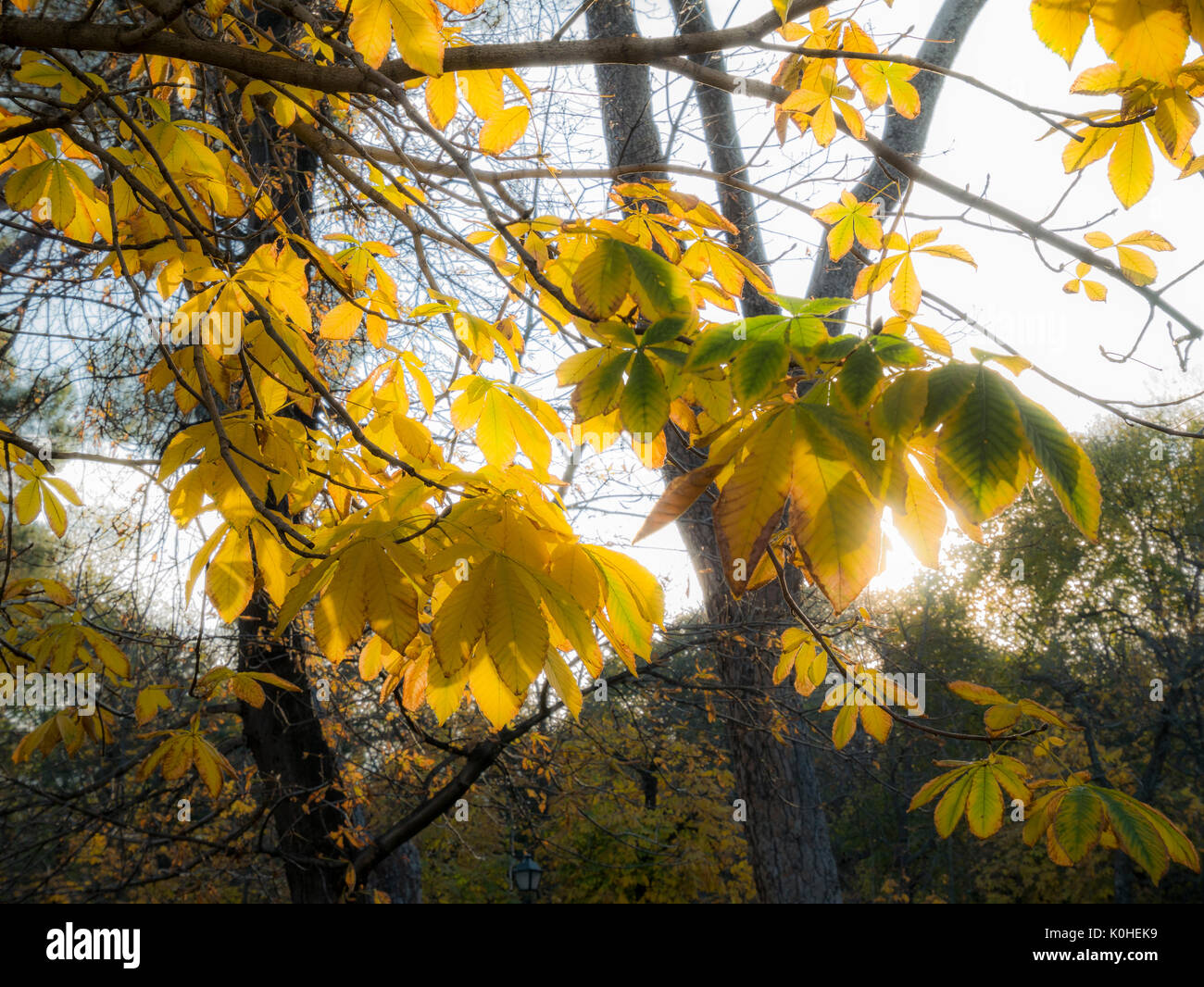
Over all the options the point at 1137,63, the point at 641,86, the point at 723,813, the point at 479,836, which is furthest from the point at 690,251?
the point at 479,836

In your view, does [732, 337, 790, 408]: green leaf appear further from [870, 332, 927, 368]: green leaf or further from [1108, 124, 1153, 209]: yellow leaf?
[1108, 124, 1153, 209]: yellow leaf

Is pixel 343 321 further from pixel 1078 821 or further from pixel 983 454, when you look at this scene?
pixel 1078 821

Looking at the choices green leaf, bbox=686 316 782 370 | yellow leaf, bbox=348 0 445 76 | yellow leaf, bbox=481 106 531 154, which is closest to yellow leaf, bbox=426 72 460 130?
yellow leaf, bbox=481 106 531 154

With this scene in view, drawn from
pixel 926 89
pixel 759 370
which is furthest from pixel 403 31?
pixel 926 89

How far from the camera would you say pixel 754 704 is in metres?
4.52

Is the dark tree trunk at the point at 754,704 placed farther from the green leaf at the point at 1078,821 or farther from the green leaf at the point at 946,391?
the green leaf at the point at 946,391

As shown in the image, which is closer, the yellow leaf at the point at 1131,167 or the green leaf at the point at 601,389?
the green leaf at the point at 601,389

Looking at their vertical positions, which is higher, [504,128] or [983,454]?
[504,128]

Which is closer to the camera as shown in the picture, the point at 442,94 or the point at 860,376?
the point at 860,376

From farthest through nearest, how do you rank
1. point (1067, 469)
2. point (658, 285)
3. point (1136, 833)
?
→ point (1136, 833) < point (658, 285) < point (1067, 469)

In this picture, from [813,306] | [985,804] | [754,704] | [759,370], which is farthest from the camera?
[754,704]

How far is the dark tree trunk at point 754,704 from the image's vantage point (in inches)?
165

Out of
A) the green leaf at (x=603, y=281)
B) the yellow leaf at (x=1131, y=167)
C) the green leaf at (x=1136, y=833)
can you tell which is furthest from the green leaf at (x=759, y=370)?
the green leaf at (x=1136, y=833)

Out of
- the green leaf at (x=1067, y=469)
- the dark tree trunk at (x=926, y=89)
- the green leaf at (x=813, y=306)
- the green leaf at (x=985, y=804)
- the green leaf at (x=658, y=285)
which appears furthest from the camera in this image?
the dark tree trunk at (x=926, y=89)
